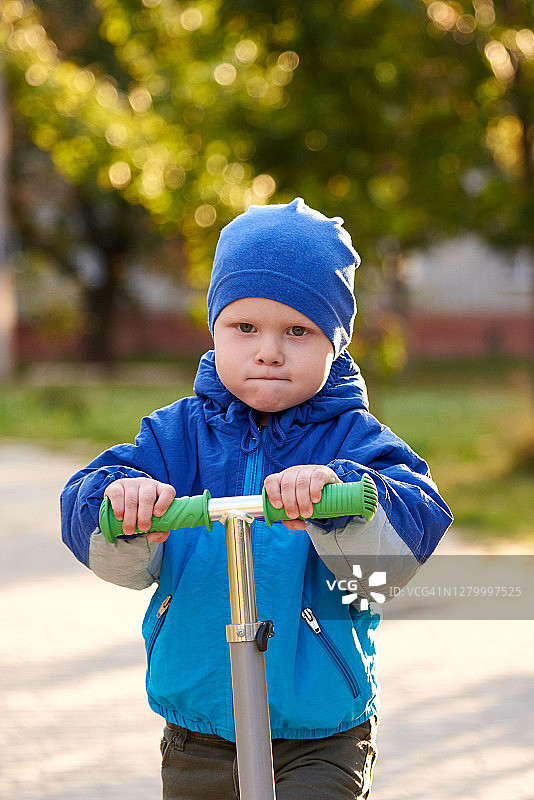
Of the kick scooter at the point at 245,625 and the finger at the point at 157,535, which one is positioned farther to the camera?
the finger at the point at 157,535

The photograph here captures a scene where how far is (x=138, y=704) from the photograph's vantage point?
443 centimetres

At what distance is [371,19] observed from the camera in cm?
738

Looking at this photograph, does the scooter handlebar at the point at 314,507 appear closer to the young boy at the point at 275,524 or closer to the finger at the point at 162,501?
the finger at the point at 162,501

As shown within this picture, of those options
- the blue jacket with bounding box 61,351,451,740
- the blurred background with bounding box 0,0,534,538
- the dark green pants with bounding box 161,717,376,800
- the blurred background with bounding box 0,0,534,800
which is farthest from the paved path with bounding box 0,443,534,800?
the blurred background with bounding box 0,0,534,538

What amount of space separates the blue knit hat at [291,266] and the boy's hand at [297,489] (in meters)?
0.45

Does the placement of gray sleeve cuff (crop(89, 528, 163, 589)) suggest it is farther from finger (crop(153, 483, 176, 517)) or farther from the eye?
the eye

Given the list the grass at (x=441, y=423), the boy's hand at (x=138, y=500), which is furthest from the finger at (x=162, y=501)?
the grass at (x=441, y=423)

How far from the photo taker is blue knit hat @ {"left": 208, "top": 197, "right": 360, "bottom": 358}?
6.84 ft

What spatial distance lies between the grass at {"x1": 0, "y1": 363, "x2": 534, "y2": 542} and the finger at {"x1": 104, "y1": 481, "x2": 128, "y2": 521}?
19.9 ft

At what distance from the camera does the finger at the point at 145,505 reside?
68.9 inches

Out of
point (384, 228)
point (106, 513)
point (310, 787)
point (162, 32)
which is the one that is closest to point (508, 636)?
point (384, 228)

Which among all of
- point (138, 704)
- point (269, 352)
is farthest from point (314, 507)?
point (138, 704)

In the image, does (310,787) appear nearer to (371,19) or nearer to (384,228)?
(384,228)

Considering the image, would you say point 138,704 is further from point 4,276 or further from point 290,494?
point 4,276
